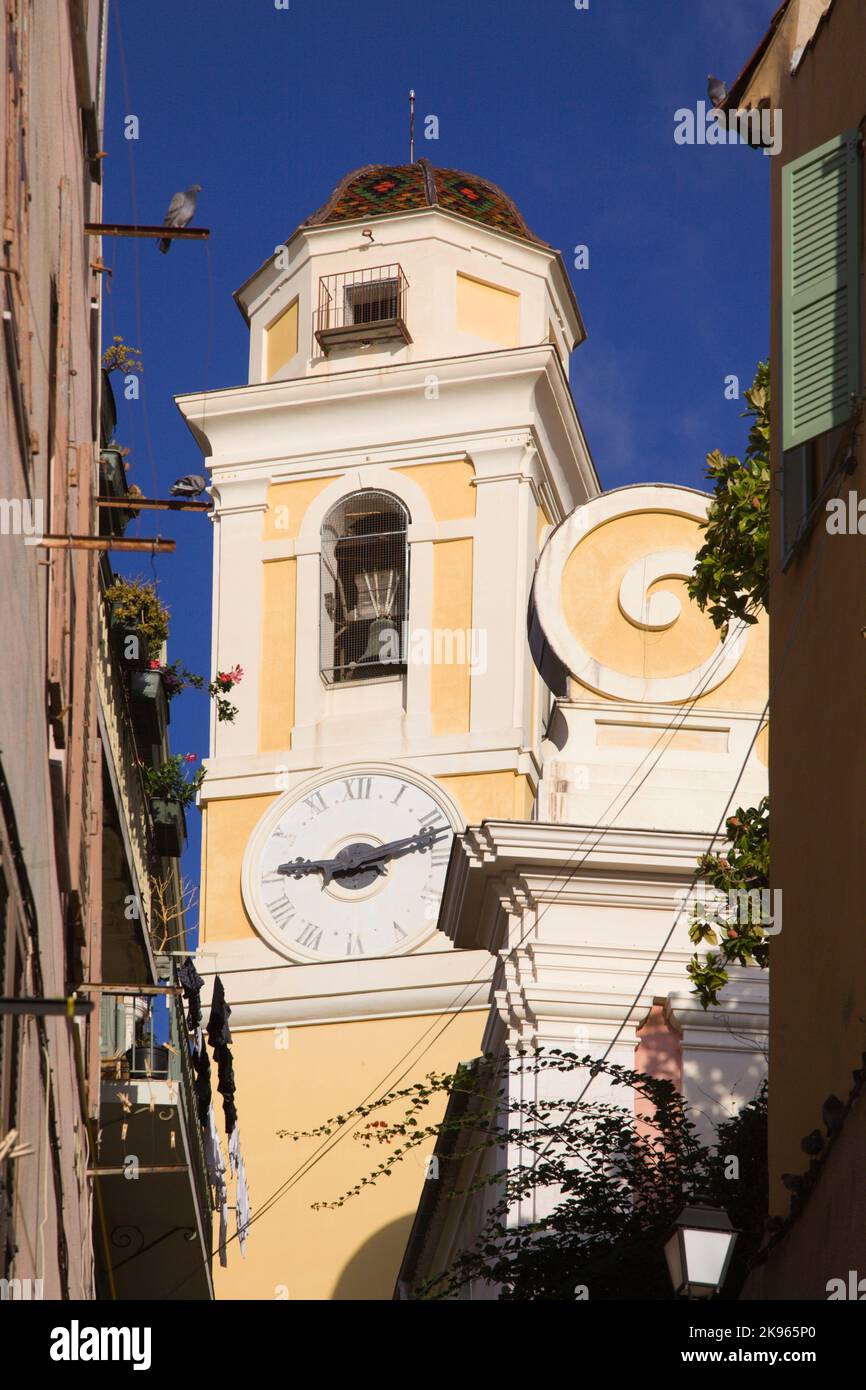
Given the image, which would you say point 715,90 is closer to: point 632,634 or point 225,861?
point 632,634

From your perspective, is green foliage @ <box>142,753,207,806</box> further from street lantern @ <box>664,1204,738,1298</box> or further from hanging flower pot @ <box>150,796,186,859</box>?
street lantern @ <box>664,1204,738,1298</box>

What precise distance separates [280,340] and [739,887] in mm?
24949

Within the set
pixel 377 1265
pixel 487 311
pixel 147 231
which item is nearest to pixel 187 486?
pixel 147 231

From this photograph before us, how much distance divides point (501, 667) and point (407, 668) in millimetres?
1120

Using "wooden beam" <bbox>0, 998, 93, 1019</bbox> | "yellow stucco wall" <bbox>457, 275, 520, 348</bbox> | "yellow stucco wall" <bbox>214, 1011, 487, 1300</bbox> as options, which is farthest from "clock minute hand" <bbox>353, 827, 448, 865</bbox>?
"wooden beam" <bbox>0, 998, 93, 1019</bbox>

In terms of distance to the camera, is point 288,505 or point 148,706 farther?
point 288,505

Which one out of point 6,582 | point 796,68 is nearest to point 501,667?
point 796,68

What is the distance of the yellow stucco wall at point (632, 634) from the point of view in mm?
19344

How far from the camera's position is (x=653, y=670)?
1945 centimetres

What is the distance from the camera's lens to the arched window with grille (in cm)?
3394

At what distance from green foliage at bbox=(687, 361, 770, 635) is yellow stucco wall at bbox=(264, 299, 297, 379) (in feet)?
77.1

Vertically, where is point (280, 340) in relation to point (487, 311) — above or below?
below

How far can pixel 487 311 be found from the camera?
36.3 m

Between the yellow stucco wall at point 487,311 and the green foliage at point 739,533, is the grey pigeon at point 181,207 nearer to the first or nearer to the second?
the green foliage at point 739,533
